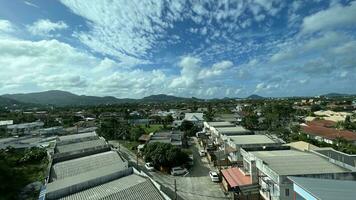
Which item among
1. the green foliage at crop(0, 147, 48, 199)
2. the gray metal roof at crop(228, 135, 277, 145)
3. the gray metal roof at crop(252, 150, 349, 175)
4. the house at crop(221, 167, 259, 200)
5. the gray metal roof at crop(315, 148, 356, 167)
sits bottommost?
the green foliage at crop(0, 147, 48, 199)

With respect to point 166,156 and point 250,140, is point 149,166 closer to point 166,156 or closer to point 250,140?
point 166,156

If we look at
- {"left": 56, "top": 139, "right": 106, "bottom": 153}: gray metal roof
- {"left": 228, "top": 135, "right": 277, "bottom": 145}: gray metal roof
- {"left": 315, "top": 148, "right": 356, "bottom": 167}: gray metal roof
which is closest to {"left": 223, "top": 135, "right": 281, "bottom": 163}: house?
{"left": 228, "top": 135, "right": 277, "bottom": 145}: gray metal roof

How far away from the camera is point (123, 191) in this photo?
57.1 feet

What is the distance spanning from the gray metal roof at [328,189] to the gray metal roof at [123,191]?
8547 millimetres

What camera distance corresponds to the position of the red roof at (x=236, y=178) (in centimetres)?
2369

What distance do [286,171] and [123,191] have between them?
472 inches

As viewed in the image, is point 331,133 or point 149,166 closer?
point 149,166

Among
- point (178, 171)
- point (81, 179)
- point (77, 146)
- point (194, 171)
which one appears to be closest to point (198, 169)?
point (194, 171)

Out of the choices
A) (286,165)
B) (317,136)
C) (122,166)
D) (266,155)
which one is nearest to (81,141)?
(122,166)

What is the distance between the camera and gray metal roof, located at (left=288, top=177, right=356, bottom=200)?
11391 millimetres

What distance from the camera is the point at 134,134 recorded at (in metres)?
56.8

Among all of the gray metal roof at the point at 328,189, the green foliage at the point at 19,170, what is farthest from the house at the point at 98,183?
the gray metal roof at the point at 328,189

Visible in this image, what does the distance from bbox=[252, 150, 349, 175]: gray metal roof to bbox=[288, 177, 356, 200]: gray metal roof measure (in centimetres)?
511

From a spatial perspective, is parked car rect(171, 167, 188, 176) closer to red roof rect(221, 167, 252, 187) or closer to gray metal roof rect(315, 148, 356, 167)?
red roof rect(221, 167, 252, 187)
